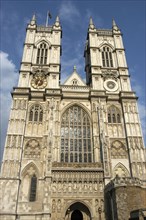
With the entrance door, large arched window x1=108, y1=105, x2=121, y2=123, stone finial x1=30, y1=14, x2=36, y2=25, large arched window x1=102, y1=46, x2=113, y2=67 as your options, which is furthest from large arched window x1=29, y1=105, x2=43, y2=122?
stone finial x1=30, y1=14, x2=36, y2=25

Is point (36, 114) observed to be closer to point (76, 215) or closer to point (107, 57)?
point (76, 215)

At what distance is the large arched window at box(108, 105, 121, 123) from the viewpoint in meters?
26.4

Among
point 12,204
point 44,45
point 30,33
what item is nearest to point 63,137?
point 12,204

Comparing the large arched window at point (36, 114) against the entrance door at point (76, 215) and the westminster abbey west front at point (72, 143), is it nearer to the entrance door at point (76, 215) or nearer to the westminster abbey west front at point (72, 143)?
the westminster abbey west front at point (72, 143)

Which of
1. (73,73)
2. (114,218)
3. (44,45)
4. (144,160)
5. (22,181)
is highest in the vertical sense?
(44,45)

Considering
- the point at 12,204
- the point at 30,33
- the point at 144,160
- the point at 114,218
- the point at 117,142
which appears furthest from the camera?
the point at 30,33

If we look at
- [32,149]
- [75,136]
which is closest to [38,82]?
[75,136]

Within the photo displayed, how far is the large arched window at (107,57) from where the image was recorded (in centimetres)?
3142

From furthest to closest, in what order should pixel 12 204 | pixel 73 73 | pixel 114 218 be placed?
pixel 73 73
pixel 12 204
pixel 114 218

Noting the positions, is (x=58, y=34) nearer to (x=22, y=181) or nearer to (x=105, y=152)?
(x=105, y=152)

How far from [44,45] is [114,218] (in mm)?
23826

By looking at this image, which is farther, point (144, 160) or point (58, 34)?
point (58, 34)

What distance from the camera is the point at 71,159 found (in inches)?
931

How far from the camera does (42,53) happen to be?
3156cm
